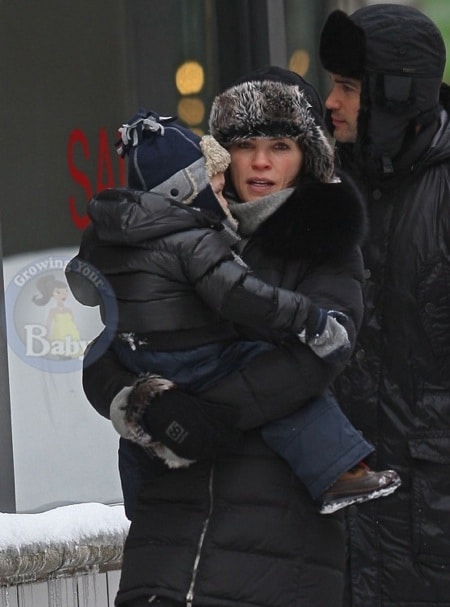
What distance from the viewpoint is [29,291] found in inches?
221

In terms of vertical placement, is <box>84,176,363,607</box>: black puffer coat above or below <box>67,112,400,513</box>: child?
below

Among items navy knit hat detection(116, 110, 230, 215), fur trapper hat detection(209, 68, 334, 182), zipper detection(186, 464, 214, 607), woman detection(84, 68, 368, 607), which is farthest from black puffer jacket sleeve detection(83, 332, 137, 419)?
fur trapper hat detection(209, 68, 334, 182)

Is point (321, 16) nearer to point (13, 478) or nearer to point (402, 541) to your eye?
point (13, 478)

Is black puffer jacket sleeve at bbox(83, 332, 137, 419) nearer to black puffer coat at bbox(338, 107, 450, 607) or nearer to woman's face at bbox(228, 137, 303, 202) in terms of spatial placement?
woman's face at bbox(228, 137, 303, 202)

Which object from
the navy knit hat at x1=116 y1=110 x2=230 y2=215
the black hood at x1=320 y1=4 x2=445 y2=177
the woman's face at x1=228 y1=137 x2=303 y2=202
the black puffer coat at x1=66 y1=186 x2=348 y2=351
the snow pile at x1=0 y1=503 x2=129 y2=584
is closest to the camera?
the black puffer coat at x1=66 y1=186 x2=348 y2=351

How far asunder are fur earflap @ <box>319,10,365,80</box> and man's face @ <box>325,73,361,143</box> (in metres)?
0.03

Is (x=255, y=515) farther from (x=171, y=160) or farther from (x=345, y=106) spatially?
(x=345, y=106)

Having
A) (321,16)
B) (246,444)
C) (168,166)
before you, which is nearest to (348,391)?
(246,444)

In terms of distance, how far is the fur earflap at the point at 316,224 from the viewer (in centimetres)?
327

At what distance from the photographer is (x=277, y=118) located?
11.2 ft

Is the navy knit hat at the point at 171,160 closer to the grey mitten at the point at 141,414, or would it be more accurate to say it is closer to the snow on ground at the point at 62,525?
the grey mitten at the point at 141,414

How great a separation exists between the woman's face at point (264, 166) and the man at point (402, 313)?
398 millimetres

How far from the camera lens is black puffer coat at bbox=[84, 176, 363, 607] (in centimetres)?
311

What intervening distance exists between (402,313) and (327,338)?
63cm
